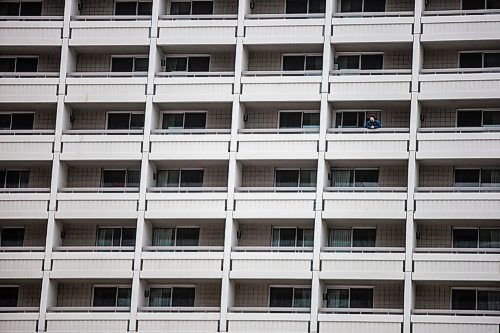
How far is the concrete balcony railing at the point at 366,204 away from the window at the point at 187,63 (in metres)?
10.4

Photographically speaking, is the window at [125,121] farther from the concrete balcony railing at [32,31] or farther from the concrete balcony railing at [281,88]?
the concrete balcony railing at [281,88]

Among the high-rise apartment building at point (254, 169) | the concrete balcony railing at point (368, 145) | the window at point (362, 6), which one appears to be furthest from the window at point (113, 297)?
the window at point (362, 6)

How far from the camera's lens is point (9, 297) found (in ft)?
243

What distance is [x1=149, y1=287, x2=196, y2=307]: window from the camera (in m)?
72.8

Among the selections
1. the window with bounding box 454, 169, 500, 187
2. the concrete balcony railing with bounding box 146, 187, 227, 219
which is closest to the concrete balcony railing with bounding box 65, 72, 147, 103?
the concrete balcony railing with bounding box 146, 187, 227, 219

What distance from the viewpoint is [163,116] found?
75562mm

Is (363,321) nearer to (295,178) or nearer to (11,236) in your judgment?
(295,178)

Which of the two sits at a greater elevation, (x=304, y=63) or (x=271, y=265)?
(x=304, y=63)

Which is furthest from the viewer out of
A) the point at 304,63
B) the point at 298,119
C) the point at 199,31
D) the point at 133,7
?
the point at 133,7

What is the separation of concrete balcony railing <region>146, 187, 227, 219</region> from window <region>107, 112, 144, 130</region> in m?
4.42

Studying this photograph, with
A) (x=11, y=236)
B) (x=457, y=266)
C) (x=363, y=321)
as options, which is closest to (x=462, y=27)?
(x=457, y=266)

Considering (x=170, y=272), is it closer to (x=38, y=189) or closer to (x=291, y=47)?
(x=38, y=189)

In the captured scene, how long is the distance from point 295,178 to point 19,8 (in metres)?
18.7

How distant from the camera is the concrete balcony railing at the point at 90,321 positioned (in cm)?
7119
